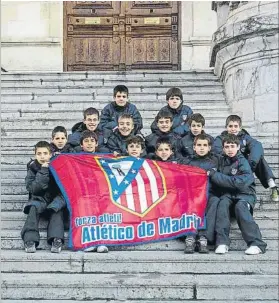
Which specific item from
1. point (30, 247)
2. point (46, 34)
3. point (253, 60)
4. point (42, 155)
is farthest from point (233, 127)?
point (46, 34)

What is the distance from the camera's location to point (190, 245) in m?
5.81

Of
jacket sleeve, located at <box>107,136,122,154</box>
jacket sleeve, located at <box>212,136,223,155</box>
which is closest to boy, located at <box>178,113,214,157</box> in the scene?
jacket sleeve, located at <box>212,136,223,155</box>

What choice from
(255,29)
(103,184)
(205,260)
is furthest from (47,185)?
(255,29)

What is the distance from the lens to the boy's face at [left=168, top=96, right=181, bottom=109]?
7.56 meters

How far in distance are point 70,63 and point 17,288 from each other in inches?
353

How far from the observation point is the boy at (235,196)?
19.1 ft

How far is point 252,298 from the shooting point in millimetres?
5164

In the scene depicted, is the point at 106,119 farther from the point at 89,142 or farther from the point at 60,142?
the point at 89,142

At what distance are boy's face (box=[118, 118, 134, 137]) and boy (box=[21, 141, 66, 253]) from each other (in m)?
0.79

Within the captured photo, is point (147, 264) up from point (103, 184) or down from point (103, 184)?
down

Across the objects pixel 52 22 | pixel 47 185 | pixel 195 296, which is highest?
pixel 52 22

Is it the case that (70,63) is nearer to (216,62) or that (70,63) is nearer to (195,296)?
(216,62)

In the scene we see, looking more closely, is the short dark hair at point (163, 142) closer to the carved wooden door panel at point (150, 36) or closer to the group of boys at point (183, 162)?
the group of boys at point (183, 162)

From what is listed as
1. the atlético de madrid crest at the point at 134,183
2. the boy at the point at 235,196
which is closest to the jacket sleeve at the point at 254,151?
the boy at the point at 235,196
